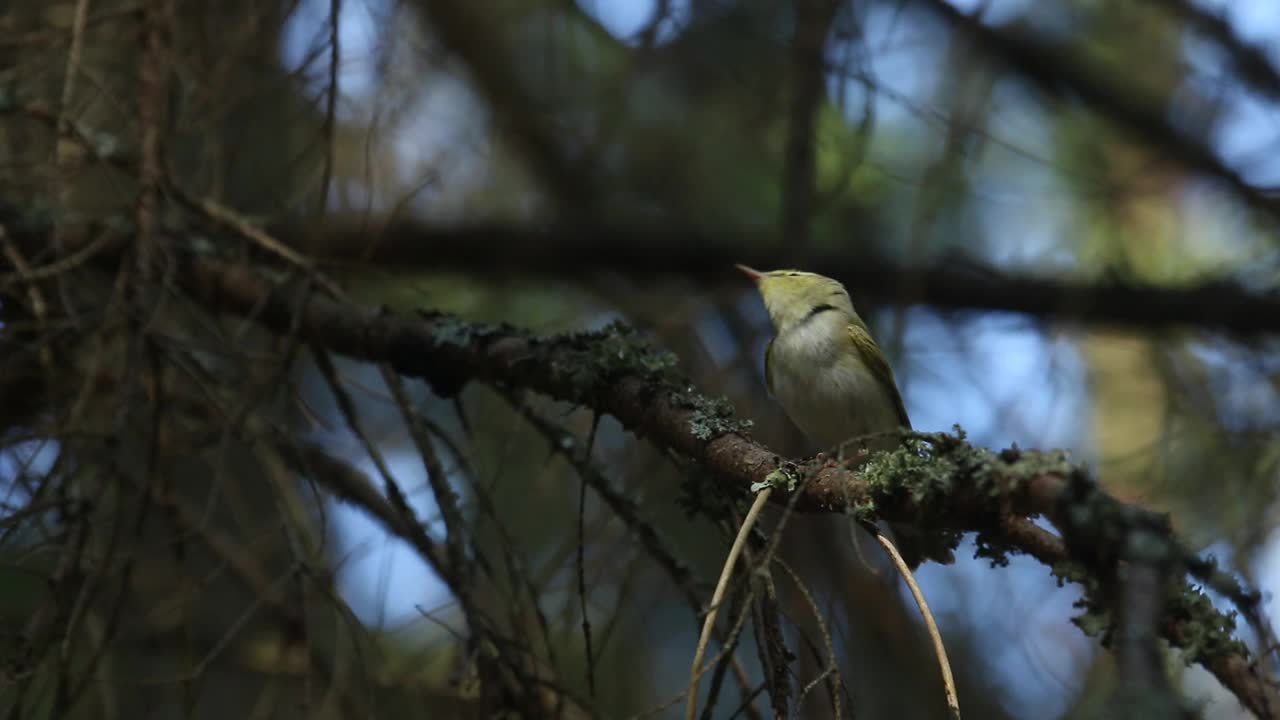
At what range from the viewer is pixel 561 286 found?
5.34 metres

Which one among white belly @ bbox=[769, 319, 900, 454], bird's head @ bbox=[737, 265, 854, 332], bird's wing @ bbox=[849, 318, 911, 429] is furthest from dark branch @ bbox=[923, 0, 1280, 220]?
white belly @ bbox=[769, 319, 900, 454]

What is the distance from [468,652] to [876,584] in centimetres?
221

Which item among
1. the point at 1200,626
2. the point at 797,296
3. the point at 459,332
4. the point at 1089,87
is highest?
the point at 1089,87

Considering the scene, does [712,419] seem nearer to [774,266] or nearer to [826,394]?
[826,394]

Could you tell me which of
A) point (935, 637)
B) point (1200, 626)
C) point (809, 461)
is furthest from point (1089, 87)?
point (1200, 626)

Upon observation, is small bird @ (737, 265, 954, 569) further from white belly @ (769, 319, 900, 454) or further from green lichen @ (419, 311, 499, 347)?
green lichen @ (419, 311, 499, 347)

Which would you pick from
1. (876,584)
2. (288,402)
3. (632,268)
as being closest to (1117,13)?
(632,268)

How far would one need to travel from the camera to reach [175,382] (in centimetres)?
360

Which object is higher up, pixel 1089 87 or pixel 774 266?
pixel 1089 87

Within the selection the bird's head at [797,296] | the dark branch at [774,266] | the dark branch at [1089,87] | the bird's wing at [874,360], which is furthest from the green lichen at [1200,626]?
the dark branch at [1089,87]

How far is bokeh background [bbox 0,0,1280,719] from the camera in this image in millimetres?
2754

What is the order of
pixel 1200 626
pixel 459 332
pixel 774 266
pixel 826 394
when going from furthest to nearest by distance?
pixel 774 266 < pixel 826 394 < pixel 459 332 < pixel 1200 626

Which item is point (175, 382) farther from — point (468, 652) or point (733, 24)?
point (733, 24)

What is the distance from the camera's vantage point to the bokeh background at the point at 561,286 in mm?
2754
